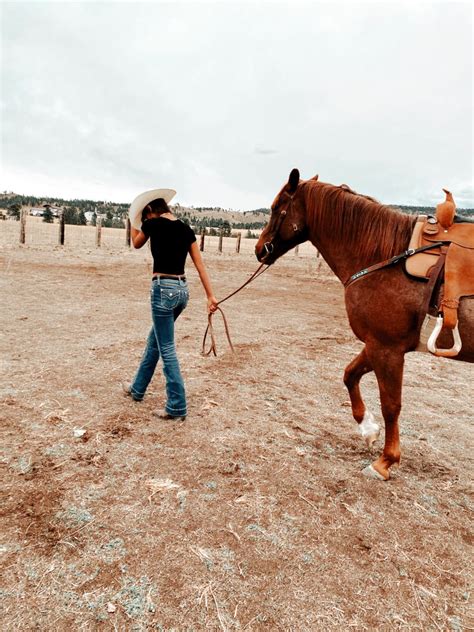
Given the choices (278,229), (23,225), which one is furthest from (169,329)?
(23,225)

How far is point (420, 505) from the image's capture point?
121 inches

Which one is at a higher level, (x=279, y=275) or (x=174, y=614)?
(x=279, y=275)

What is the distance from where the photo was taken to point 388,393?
3281 mm

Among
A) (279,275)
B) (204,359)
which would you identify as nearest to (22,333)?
(204,359)

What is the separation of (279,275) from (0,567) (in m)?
16.4

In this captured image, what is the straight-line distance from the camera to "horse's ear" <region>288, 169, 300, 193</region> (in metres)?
3.56

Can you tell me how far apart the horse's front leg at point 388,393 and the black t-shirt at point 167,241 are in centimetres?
192

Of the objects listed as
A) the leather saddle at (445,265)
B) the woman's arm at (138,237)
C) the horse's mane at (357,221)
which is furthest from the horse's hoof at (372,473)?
the woman's arm at (138,237)

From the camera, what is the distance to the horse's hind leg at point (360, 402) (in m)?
3.78

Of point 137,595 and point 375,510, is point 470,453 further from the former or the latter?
point 137,595

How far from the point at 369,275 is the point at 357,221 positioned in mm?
510

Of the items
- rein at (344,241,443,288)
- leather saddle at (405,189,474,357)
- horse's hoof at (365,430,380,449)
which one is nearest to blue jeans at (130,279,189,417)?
rein at (344,241,443,288)

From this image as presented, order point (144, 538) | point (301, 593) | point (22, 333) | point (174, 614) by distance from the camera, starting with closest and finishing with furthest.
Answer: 1. point (174, 614)
2. point (301, 593)
3. point (144, 538)
4. point (22, 333)

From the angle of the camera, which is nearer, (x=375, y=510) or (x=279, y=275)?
(x=375, y=510)
